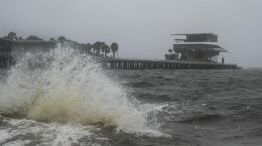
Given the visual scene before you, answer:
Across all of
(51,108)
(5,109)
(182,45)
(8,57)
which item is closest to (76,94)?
(51,108)

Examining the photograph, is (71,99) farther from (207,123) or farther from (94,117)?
(207,123)

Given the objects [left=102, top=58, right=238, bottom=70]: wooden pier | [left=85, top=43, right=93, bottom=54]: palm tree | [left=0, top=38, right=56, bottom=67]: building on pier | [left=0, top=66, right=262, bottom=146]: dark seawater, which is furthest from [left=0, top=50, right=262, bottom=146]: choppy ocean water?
[left=85, top=43, right=93, bottom=54]: palm tree

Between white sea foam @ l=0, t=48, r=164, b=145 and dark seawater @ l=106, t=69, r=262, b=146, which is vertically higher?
white sea foam @ l=0, t=48, r=164, b=145

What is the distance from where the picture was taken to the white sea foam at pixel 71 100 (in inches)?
481

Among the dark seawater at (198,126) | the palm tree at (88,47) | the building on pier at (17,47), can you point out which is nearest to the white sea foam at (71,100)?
the dark seawater at (198,126)

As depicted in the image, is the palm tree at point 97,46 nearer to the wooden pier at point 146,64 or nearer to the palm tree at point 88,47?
the palm tree at point 88,47

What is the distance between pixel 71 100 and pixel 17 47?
278 feet

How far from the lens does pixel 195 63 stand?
109438 mm

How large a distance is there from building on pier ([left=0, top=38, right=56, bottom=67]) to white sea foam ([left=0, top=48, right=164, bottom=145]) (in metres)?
71.3

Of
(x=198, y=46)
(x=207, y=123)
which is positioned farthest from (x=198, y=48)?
(x=207, y=123)

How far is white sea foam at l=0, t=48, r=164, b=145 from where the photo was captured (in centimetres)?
1222

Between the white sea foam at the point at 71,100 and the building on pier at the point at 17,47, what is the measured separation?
71306mm

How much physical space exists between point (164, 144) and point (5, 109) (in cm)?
577

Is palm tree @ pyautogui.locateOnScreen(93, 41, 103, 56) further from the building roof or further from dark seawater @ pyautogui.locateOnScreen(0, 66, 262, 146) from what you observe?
dark seawater @ pyautogui.locateOnScreen(0, 66, 262, 146)
